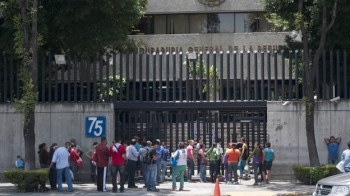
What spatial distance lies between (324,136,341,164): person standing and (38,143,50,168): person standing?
9744 mm

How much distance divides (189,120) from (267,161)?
11.0 feet

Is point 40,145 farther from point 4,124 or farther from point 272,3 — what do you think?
point 272,3

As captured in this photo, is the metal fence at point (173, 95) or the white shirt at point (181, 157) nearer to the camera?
the white shirt at point (181, 157)

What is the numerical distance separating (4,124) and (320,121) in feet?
37.4

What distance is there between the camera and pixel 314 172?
25375 millimetres

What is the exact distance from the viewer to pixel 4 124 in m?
28.0

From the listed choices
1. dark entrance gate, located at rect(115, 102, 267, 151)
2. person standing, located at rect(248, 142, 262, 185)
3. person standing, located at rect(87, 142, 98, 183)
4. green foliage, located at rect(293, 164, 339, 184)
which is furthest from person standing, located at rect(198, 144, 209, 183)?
person standing, located at rect(87, 142, 98, 183)

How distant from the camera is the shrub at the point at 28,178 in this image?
2358cm

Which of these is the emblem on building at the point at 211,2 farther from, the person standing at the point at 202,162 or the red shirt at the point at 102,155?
the red shirt at the point at 102,155

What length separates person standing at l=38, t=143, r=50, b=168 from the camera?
85.8 ft

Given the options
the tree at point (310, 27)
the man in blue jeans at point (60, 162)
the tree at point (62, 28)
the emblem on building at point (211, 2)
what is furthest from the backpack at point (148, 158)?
the emblem on building at point (211, 2)

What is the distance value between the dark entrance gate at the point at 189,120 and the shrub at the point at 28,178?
5112 millimetres

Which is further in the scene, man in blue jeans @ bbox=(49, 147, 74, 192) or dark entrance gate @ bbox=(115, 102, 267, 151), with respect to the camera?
dark entrance gate @ bbox=(115, 102, 267, 151)

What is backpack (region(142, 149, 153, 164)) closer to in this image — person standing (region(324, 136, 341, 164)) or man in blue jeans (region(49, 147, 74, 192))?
man in blue jeans (region(49, 147, 74, 192))
